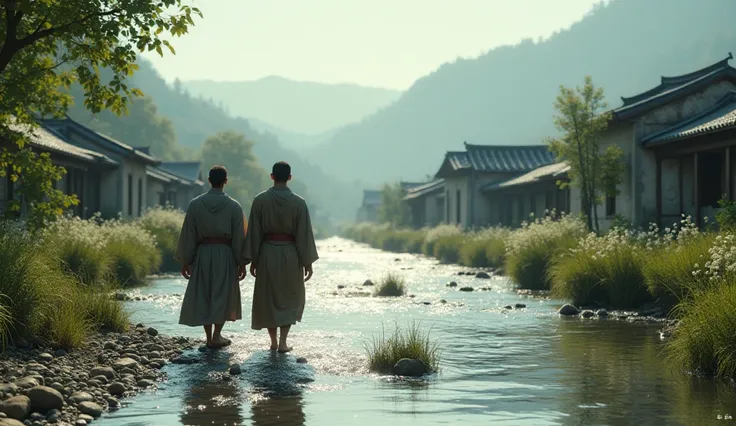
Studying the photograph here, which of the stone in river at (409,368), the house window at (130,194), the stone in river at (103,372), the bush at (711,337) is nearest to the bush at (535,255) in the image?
the bush at (711,337)

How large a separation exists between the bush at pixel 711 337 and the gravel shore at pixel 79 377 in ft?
18.3

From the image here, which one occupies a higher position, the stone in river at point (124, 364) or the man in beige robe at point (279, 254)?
the man in beige robe at point (279, 254)

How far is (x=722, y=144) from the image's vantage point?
22.3 m

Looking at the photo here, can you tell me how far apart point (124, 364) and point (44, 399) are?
215 cm

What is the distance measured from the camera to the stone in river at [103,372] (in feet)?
30.2

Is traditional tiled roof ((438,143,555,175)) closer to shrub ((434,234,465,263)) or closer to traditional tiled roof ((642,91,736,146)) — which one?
shrub ((434,234,465,263))

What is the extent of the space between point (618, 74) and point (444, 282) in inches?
6777

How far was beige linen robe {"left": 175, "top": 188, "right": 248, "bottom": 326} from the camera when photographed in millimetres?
11305

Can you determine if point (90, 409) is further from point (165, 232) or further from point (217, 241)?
point (165, 232)

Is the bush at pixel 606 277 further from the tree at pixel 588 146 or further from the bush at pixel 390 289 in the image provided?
the tree at pixel 588 146

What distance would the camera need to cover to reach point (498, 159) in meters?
50.6

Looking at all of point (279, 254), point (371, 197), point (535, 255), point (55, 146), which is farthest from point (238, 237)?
point (371, 197)

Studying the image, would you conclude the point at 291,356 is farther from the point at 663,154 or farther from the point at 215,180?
the point at 663,154

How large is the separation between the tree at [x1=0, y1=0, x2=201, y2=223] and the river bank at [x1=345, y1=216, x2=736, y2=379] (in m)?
7.04
